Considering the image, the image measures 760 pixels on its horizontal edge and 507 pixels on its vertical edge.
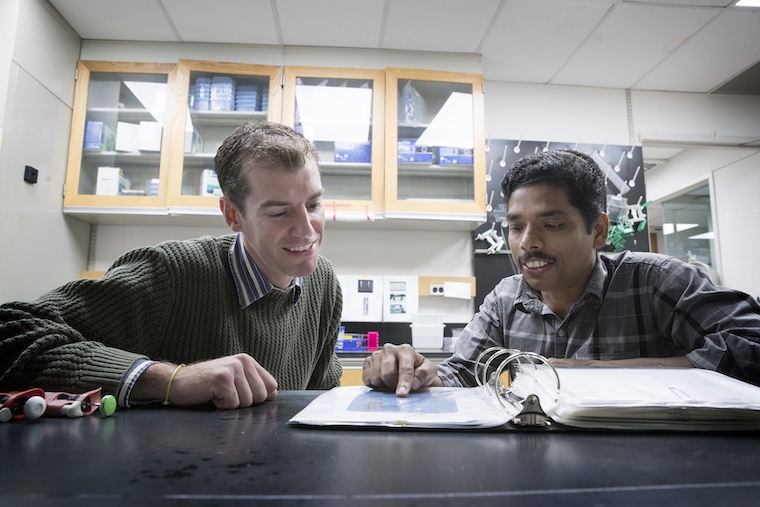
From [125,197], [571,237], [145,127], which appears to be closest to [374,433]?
[571,237]

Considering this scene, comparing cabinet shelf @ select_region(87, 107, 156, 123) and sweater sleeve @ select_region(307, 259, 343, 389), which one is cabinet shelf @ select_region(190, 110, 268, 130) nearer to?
cabinet shelf @ select_region(87, 107, 156, 123)

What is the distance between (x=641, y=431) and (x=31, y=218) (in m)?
2.66

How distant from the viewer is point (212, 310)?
1.04 meters

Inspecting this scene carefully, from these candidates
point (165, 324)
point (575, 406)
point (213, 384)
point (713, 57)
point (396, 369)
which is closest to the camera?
point (575, 406)

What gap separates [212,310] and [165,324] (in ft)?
0.34

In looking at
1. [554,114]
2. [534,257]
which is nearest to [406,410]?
[534,257]

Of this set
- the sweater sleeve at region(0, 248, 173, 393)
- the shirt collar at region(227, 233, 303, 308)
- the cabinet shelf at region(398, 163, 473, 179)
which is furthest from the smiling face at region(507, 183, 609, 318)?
the cabinet shelf at region(398, 163, 473, 179)

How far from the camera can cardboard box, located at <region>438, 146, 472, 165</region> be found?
2551 millimetres

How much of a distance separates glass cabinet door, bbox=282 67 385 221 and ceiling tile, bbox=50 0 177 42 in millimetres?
726

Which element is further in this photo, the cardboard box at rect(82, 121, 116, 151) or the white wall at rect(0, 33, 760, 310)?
the white wall at rect(0, 33, 760, 310)

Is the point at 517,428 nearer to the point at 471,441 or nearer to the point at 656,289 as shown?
the point at 471,441

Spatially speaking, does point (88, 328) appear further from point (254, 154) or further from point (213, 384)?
point (254, 154)

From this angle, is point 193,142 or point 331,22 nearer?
point 331,22

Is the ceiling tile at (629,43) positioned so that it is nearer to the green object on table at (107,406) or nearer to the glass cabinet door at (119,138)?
the glass cabinet door at (119,138)
